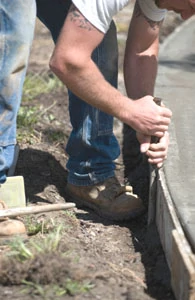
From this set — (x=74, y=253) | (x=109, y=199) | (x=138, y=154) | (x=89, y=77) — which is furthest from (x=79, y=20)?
(x=138, y=154)

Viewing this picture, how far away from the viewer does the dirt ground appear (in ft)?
10.1

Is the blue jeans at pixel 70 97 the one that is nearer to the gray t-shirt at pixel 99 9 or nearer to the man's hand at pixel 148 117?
the gray t-shirt at pixel 99 9

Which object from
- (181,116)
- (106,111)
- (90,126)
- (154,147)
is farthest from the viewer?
(181,116)

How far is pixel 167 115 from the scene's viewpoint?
12.5 feet

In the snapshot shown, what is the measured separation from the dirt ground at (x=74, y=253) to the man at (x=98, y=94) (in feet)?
0.54

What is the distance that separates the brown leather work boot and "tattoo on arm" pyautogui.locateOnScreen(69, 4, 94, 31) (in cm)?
112

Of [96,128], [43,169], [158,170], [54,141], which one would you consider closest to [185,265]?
[158,170]

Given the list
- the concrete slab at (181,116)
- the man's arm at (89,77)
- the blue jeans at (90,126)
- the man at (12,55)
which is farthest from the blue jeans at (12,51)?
the concrete slab at (181,116)

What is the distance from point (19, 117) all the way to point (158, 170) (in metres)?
1.74

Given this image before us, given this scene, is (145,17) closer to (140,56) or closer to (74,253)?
(140,56)

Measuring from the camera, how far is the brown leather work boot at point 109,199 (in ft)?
14.0

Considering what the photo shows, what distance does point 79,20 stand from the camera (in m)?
3.51

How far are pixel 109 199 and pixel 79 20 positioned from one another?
1.20m

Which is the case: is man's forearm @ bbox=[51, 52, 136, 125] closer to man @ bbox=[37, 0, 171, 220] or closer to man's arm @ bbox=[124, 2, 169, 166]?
man @ bbox=[37, 0, 171, 220]
